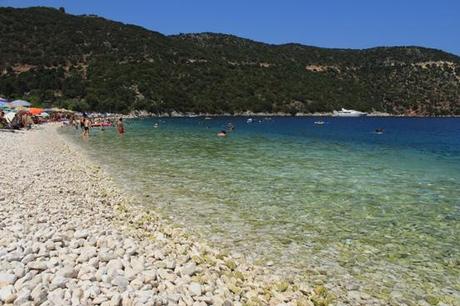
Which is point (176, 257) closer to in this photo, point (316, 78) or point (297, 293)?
point (297, 293)

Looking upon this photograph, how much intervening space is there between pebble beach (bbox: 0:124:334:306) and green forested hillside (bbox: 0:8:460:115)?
8417 centimetres

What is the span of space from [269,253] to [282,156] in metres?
20.3

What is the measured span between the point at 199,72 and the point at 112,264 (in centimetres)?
13167

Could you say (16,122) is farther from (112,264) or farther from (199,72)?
(199,72)

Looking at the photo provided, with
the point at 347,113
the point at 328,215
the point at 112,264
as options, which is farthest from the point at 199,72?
the point at 112,264

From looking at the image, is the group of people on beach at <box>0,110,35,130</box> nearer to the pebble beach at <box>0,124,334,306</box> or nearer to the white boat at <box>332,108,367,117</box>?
the pebble beach at <box>0,124,334,306</box>

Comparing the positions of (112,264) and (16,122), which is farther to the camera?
(16,122)

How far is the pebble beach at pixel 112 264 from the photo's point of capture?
5.89m

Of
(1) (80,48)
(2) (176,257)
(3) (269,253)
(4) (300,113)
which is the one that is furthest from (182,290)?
(4) (300,113)

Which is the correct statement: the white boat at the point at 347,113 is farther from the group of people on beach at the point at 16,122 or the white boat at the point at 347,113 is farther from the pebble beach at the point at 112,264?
the pebble beach at the point at 112,264

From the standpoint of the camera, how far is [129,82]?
11150 centimetres

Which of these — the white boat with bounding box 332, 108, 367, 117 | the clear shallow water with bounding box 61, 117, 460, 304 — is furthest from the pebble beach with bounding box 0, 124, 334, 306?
the white boat with bounding box 332, 108, 367, 117

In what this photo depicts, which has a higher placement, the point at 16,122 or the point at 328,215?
the point at 16,122

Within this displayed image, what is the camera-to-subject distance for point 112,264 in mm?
6852
